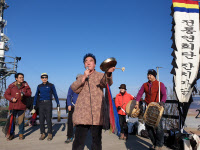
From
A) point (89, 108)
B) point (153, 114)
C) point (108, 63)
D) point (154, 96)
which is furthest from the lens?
point (154, 96)

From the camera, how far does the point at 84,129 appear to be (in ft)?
8.68

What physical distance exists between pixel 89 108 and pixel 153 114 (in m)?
2.02

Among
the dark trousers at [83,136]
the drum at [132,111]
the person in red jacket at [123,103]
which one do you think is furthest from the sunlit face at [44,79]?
the dark trousers at [83,136]

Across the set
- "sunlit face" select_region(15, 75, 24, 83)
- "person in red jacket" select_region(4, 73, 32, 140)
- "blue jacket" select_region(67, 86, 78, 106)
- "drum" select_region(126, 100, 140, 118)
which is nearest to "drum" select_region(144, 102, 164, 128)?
"drum" select_region(126, 100, 140, 118)

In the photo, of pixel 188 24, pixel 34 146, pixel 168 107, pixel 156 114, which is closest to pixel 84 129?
pixel 156 114

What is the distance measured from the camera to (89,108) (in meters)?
2.58

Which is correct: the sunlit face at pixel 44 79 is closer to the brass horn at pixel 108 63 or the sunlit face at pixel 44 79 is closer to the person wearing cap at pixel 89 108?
the person wearing cap at pixel 89 108

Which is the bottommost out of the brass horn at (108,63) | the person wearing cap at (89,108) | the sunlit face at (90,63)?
the person wearing cap at (89,108)

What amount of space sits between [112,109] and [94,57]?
2.77 ft

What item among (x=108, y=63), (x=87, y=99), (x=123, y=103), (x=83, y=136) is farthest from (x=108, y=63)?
(x=123, y=103)

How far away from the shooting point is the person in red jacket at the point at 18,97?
553cm

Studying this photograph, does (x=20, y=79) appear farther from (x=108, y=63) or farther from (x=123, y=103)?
(x=108, y=63)

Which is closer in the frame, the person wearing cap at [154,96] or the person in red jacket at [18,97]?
the person wearing cap at [154,96]

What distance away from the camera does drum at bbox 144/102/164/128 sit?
3.91m
